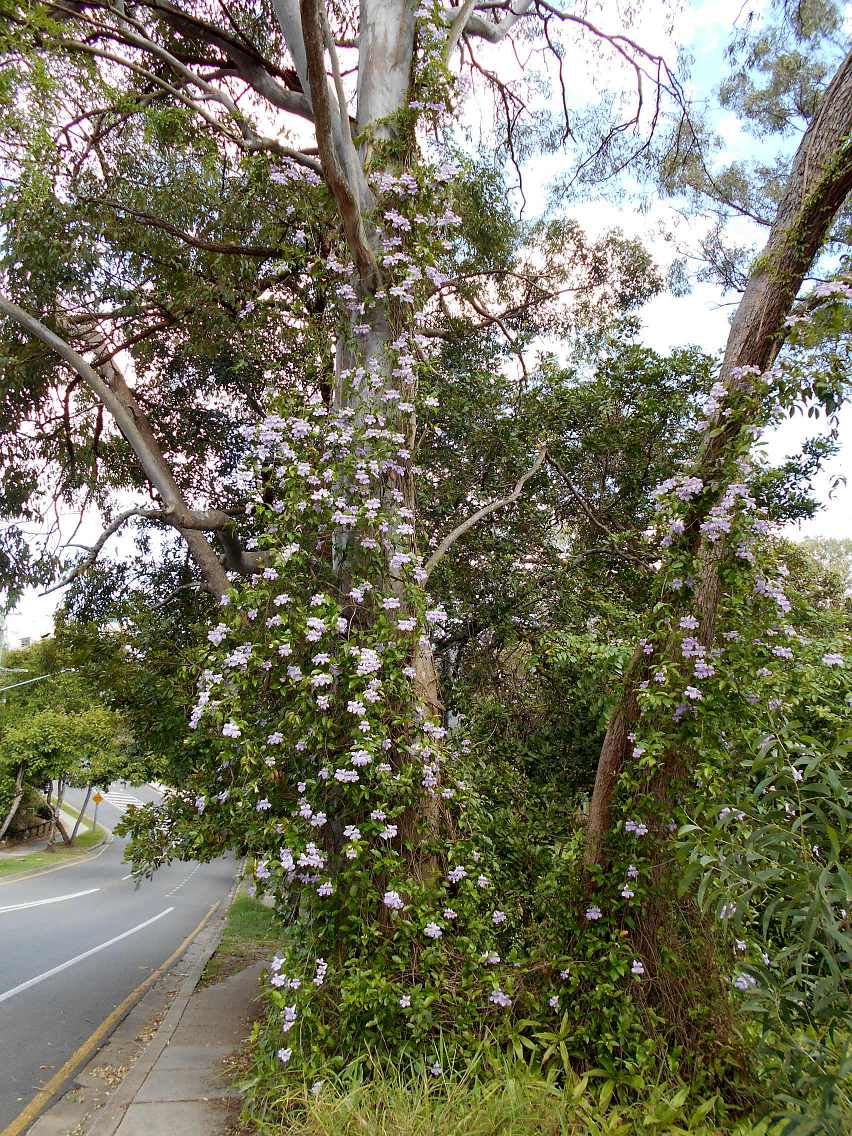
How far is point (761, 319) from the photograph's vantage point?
460 cm

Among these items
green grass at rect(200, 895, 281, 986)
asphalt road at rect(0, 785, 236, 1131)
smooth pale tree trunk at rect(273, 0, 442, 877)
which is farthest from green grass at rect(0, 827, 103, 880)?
smooth pale tree trunk at rect(273, 0, 442, 877)

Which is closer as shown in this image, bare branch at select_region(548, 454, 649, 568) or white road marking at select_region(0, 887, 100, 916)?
bare branch at select_region(548, 454, 649, 568)

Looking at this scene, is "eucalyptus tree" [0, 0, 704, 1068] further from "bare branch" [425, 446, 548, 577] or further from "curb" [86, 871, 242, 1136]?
"curb" [86, 871, 242, 1136]

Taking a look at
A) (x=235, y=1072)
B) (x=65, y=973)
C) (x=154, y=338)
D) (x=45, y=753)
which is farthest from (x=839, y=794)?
(x=45, y=753)

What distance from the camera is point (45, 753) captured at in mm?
28203

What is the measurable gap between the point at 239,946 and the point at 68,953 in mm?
2485

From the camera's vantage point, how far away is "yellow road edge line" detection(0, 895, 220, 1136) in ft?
16.7

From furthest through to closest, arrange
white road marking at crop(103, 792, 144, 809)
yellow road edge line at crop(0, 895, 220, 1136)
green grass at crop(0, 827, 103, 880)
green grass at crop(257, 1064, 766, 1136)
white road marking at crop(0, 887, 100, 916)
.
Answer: white road marking at crop(103, 792, 144, 809), green grass at crop(0, 827, 103, 880), white road marking at crop(0, 887, 100, 916), yellow road edge line at crop(0, 895, 220, 1136), green grass at crop(257, 1064, 766, 1136)

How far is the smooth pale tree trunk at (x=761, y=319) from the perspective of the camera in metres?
4.38

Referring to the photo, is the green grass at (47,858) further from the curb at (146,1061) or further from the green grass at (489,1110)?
the green grass at (489,1110)

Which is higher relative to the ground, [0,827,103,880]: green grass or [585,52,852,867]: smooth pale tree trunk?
[585,52,852,867]: smooth pale tree trunk

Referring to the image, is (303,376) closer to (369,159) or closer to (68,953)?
(369,159)

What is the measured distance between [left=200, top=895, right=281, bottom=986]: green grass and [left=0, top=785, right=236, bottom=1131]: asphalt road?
920 mm

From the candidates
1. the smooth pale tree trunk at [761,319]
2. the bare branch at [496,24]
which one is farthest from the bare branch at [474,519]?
the bare branch at [496,24]
